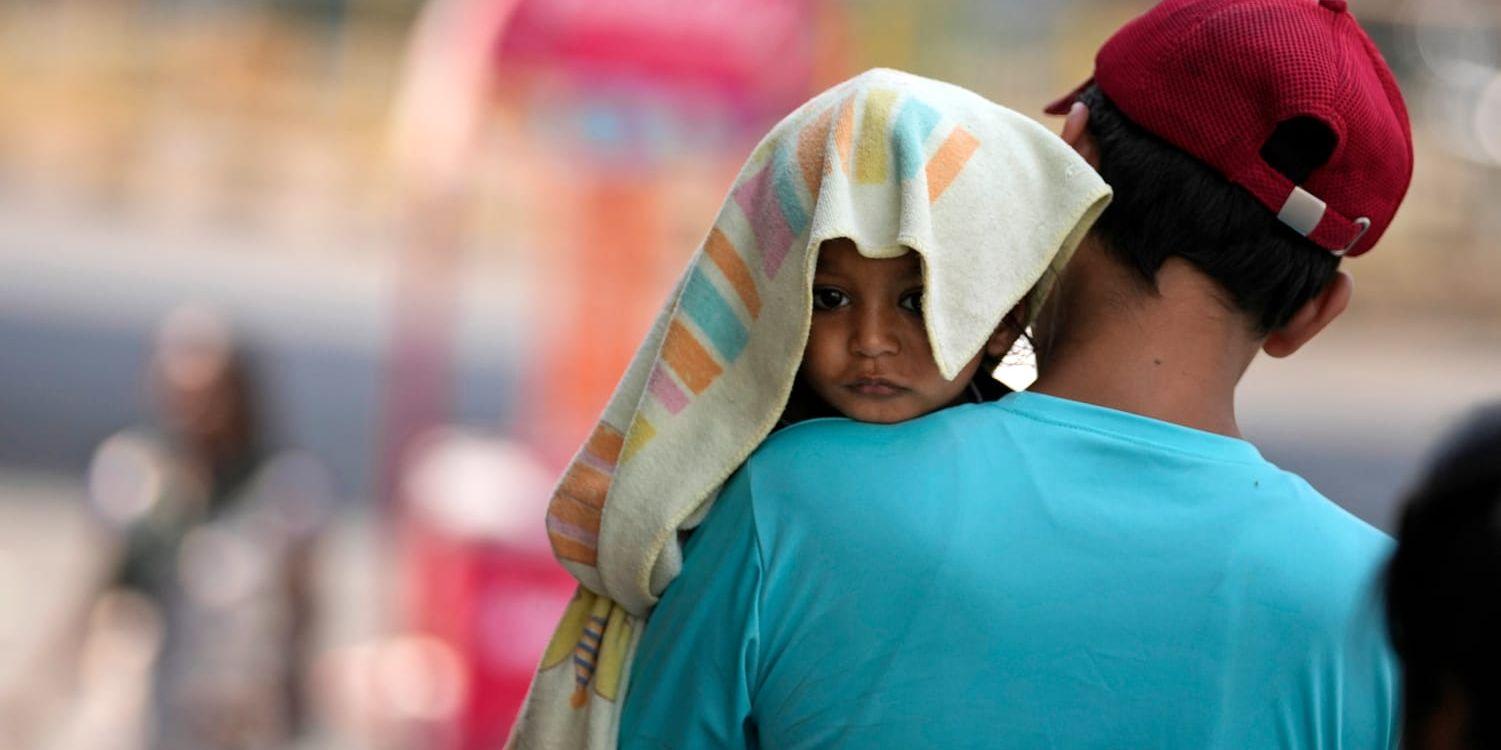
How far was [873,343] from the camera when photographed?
144 centimetres

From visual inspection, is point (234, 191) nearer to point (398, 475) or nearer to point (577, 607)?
point (398, 475)

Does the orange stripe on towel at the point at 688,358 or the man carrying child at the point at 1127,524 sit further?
the orange stripe on towel at the point at 688,358

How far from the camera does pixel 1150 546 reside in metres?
1.37

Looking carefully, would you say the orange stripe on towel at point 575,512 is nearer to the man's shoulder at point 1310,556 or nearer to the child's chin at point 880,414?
the child's chin at point 880,414

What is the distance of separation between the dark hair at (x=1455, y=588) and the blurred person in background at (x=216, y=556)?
147 inches

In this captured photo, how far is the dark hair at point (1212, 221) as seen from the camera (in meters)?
1.46

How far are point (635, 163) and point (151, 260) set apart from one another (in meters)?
7.58

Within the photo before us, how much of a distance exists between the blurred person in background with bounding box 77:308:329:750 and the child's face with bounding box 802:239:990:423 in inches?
126

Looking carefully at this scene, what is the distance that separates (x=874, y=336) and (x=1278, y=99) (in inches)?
14.3

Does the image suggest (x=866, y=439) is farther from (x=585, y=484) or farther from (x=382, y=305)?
(x=382, y=305)

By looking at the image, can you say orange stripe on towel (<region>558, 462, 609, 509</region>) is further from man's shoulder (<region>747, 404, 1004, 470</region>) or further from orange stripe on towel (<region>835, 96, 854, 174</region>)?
orange stripe on towel (<region>835, 96, 854, 174</region>)

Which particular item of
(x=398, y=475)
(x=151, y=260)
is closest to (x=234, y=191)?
(x=151, y=260)

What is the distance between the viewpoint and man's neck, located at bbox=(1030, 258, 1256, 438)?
1479 millimetres

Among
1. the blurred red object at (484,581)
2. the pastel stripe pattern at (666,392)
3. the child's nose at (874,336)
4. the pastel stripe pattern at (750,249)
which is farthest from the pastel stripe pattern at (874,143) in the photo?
the blurred red object at (484,581)
